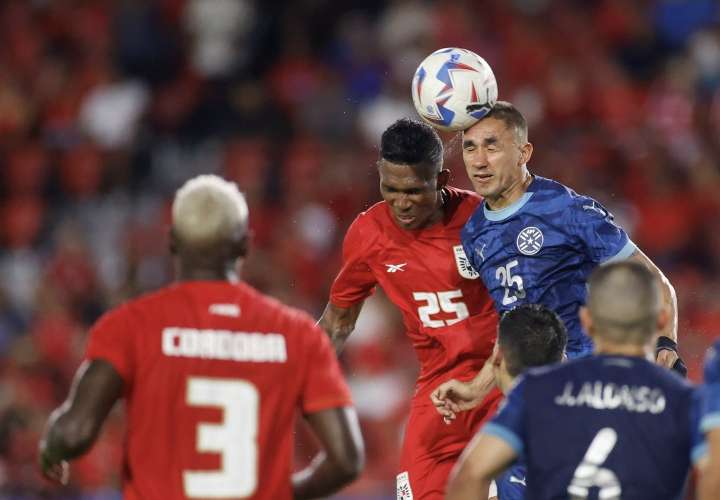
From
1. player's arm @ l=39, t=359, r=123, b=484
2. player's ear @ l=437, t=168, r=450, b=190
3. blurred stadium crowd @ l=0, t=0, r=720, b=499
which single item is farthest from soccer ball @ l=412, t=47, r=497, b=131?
blurred stadium crowd @ l=0, t=0, r=720, b=499

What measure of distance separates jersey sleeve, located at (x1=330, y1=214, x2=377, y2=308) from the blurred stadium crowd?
4360mm

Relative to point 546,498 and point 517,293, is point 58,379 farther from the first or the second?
point 546,498

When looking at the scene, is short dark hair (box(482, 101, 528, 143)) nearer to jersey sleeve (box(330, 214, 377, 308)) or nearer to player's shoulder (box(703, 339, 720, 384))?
jersey sleeve (box(330, 214, 377, 308))

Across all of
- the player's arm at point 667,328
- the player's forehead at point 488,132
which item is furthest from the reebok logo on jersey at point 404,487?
the player's forehead at point 488,132

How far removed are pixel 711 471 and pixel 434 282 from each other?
9.74 ft

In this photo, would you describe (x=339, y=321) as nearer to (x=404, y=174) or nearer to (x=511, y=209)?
(x=404, y=174)

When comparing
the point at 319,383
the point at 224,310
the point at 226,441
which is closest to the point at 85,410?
the point at 226,441

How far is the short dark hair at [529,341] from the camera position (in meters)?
5.73

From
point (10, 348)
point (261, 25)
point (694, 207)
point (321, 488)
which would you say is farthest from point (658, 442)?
point (261, 25)

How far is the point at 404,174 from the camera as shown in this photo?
702 cm

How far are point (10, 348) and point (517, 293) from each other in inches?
304

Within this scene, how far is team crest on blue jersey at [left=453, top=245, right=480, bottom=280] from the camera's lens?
285 inches

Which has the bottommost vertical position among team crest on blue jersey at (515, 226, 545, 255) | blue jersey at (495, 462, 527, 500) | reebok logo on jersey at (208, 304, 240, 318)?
blue jersey at (495, 462, 527, 500)

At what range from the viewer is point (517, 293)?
6.75 metres
